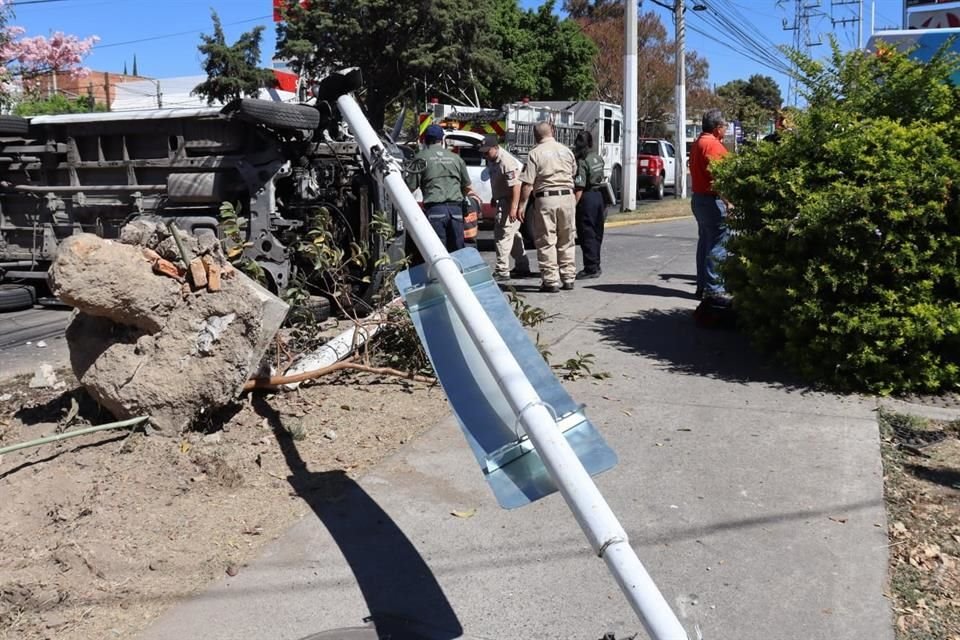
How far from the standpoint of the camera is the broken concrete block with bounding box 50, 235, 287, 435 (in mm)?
4844

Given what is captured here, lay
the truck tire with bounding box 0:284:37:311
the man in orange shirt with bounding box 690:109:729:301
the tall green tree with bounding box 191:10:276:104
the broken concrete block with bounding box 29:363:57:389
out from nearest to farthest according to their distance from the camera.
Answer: the broken concrete block with bounding box 29:363:57:389, the man in orange shirt with bounding box 690:109:729:301, the truck tire with bounding box 0:284:37:311, the tall green tree with bounding box 191:10:276:104

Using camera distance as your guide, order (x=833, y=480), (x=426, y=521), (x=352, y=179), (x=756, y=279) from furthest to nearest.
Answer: (x=352, y=179), (x=756, y=279), (x=833, y=480), (x=426, y=521)

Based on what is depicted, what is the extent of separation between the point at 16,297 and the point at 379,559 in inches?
277

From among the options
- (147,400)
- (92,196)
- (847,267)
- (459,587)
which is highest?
(92,196)

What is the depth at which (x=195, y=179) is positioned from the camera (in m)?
7.49

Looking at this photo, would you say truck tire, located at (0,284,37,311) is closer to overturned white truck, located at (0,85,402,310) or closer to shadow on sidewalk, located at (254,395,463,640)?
overturned white truck, located at (0,85,402,310)

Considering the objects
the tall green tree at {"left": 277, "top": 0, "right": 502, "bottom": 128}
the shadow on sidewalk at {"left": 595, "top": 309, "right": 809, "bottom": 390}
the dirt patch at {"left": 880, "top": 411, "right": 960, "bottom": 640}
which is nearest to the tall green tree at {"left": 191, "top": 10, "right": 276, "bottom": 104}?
the tall green tree at {"left": 277, "top": 0, "right": 502, "bottom": 128}

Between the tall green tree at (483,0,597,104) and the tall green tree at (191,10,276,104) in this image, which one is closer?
the tall green tree at (191,10,276,104)

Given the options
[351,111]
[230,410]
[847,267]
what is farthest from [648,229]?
[351,111]

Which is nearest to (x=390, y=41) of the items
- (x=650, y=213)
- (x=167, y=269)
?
(x=650, y=213)

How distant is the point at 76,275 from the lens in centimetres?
475

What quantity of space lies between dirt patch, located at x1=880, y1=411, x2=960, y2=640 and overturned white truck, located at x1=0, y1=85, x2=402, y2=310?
367 cm

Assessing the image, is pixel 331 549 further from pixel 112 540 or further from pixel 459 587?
pixel 112 540

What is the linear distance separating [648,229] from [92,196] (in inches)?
437
